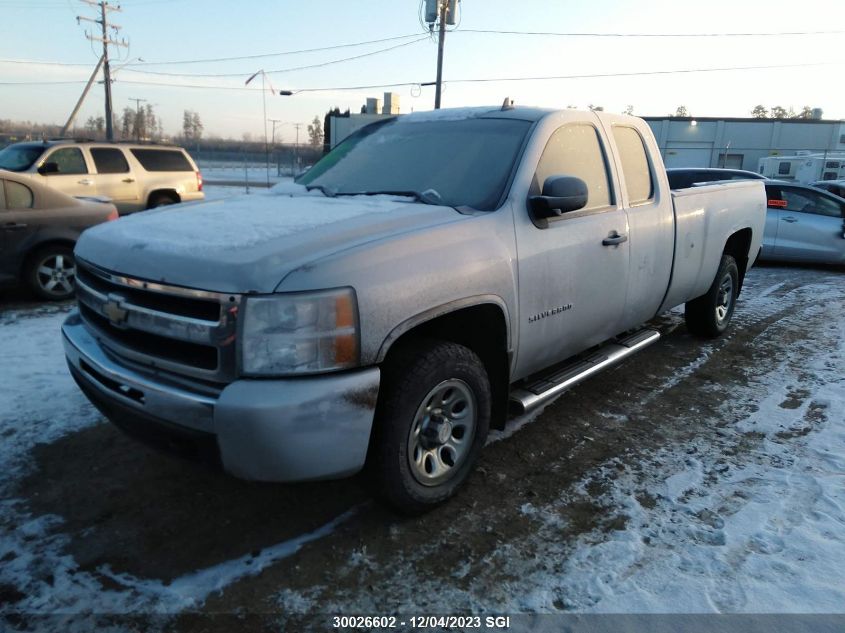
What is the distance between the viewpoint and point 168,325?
97.7 inches

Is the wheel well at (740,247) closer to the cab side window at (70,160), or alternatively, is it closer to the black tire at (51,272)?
the black tire at (51,272)

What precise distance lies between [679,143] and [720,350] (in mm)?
50724

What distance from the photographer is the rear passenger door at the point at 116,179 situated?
12.3m

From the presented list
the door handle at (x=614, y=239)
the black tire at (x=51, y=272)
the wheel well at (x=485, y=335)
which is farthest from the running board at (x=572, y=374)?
the black tire at (x=51, y=272)

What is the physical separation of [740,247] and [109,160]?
457 inches

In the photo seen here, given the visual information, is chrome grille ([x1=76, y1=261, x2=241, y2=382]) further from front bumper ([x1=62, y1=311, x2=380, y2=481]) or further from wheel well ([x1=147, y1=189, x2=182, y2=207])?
wheel well ([x1=147, y1=189, x2=182, y2=207])

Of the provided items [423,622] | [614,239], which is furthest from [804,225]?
[423,622]

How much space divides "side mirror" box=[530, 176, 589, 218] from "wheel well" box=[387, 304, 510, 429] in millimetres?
617

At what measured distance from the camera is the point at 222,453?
2355 millimetres

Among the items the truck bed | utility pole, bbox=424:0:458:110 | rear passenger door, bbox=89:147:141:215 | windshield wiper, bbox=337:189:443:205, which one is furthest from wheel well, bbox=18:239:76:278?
utility pole, bbox=424:0:458:110

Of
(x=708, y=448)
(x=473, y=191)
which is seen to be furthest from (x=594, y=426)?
(x=473, y=191)

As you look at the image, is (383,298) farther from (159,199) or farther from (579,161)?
(159,199)

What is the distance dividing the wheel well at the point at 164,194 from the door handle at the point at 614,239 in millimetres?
11486

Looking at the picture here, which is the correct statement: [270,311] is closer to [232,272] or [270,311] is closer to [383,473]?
[232,272]
